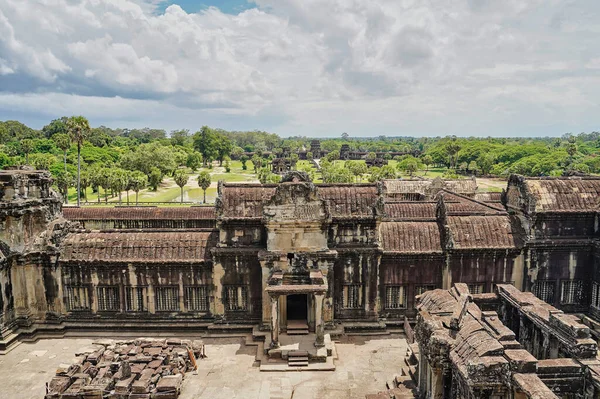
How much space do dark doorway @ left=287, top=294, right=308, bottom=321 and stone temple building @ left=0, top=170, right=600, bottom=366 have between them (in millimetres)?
105

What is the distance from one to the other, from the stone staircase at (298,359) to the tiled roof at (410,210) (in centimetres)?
1553

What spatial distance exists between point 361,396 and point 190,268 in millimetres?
10302

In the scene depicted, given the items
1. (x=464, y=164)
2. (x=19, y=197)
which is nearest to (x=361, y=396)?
(x=19, y=197)

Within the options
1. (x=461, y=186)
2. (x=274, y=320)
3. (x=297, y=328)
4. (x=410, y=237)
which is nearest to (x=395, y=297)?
(x=410, y=237)

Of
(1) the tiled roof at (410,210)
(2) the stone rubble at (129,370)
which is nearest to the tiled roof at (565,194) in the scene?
(1) the tiled roof at (410,210)

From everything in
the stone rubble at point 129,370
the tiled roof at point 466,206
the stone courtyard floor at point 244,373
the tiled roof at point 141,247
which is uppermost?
the tiled roof at point 466,206

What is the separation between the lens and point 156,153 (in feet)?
300

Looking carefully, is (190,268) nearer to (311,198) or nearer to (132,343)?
(132,343)

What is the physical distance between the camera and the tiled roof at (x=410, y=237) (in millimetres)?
22406

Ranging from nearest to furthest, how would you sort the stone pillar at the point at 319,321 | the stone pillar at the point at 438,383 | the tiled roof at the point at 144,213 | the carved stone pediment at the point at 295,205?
the stone pillar at the point at 438,383 < the stone pillar at the point at 319,321 < the carved stone pediment at the point at 295,205 < the tiled roof at the point at 144,213

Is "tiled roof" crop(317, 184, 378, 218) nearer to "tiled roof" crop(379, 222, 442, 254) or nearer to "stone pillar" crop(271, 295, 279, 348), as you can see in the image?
"tiled roof" crop(379, 222, 442, 254)

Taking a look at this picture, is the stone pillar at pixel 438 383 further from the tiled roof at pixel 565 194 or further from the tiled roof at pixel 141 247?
the tiled roof at pixel 565 194

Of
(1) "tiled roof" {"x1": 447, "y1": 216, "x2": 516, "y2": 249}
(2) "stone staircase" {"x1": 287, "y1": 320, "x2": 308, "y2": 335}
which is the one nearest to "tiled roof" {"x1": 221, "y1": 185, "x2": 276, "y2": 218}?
(2) "stone staircase" {"x1": 287, "y1": 320, "x2": 308, "y2": 335}

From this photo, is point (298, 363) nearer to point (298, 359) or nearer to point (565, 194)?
Answer: point (298, 359)
